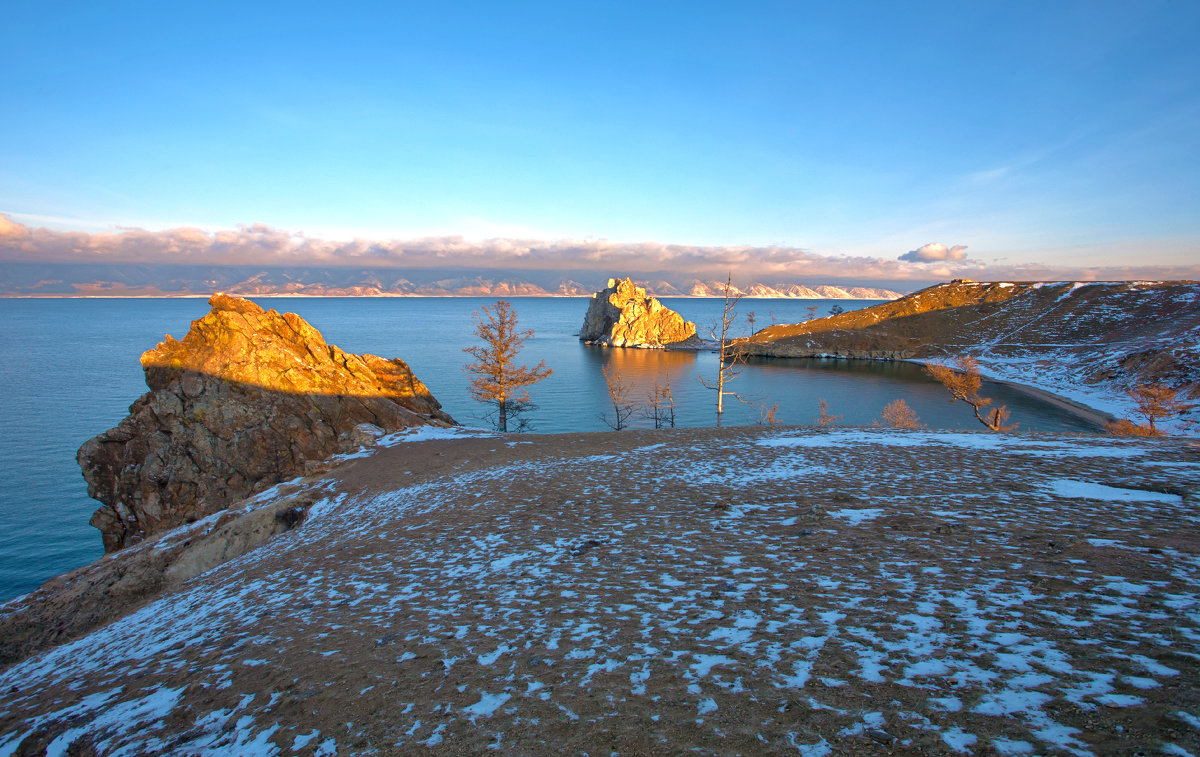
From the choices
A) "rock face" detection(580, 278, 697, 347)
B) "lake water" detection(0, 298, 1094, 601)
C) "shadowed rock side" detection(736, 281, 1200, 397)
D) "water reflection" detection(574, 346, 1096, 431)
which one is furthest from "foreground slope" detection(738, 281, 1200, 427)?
"rock face" detection(580, 278, 697, 347)

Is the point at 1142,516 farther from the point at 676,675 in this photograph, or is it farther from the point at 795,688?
the point at 676,675

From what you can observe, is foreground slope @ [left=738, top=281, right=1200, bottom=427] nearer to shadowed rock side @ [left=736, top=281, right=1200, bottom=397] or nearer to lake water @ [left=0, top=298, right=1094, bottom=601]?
shadowed rock side @ [left=736, top=281, right=1200, bottom=397]

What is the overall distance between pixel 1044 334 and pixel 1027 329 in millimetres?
6081

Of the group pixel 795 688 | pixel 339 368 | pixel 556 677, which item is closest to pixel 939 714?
pixel 795 688

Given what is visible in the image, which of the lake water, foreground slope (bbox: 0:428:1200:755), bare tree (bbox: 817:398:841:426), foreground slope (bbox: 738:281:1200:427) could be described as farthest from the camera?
foreground slope (bbox: 738:281:1200:427)

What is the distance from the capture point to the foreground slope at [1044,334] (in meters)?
73.6

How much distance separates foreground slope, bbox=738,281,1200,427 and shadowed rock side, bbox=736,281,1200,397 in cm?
22

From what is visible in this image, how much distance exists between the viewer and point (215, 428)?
1024 inches

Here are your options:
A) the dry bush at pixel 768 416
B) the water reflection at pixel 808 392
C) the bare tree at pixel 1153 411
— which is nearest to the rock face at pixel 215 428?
the water reflection at pixel 808 392

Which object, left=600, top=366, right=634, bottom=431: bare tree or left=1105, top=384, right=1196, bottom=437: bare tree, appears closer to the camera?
left=1105, top=384, right=1196, bottom=437: bare tree

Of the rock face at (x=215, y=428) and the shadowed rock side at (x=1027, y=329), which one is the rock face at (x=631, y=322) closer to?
Result: the shadowed rock side at (x=1027, y=329)

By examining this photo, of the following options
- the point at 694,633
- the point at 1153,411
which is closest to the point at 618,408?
the point at 1153,411

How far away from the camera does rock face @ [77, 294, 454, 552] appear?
2541 centimetres

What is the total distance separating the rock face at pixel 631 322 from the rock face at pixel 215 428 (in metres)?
129
